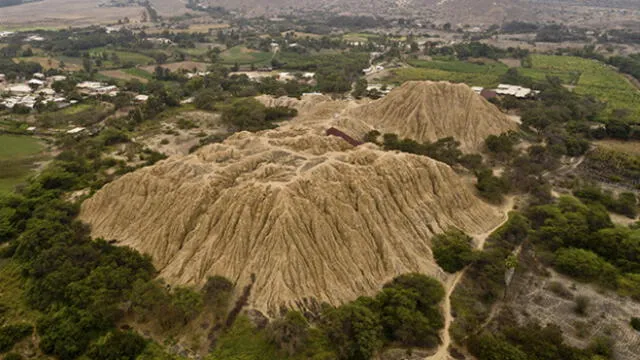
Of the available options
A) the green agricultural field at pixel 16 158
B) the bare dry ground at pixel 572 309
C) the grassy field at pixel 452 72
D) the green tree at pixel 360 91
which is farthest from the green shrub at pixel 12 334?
the grassy field at pixel 452 72

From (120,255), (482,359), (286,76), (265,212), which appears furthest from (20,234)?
(286,76)

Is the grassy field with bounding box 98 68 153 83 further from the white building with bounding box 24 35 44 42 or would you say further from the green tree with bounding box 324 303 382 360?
the green tree with bounding box 324 303 382 360

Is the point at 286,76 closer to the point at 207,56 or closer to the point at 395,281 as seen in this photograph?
the point at 207,56

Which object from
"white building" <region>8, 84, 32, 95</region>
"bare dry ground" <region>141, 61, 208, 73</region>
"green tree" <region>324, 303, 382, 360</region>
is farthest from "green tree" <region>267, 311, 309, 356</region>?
"bare dry ground" <region>141, 61, 208, 73</region>

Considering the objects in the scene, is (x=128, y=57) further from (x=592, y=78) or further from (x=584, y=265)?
(x=584, y=265)

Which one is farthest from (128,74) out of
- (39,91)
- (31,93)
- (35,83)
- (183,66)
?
(31,93)
